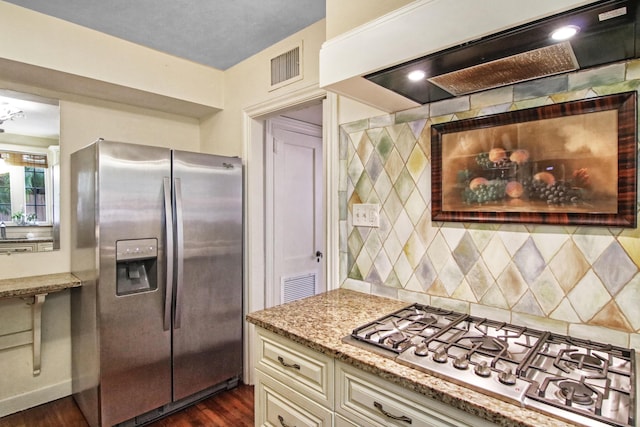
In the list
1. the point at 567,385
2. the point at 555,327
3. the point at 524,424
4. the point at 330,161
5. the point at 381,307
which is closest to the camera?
the point at 524,424

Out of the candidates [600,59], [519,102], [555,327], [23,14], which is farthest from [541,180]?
[23,14]

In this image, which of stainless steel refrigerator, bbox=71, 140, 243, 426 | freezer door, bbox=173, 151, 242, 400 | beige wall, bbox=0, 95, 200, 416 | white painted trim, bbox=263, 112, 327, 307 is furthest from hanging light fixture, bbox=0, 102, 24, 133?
white painted trim, bbox=263, 112, 327, 307

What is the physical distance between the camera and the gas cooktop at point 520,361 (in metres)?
0.82

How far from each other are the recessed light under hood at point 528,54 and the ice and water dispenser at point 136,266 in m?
1.64

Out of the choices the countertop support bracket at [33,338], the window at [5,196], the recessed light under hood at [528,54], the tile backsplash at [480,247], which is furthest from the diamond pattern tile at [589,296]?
the window at [5,196]

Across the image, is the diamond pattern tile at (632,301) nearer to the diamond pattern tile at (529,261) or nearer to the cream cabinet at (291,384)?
the diamond pattern tile at (529,261)

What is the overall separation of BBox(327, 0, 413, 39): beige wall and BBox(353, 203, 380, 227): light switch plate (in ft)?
2.62

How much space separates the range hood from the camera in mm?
874

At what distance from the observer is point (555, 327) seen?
1.26m

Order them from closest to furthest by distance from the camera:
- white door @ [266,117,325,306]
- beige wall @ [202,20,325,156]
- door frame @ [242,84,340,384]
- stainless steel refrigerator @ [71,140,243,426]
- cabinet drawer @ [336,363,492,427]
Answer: cabinet drawer @ [336,363,492,427]
stainless steel refrigerator @ [71,140,243,426]
beige wall @ [202,20,325,156]
door frame @ [242,84,340,384]
white door @ [266,117,325,306]

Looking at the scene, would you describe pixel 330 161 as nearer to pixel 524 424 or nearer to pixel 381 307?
pixel 381 307

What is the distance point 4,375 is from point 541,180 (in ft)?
10.6

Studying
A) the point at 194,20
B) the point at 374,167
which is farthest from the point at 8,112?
the point at 374,167

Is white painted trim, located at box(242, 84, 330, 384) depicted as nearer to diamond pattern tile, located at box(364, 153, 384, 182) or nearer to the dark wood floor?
the dark wood floor
